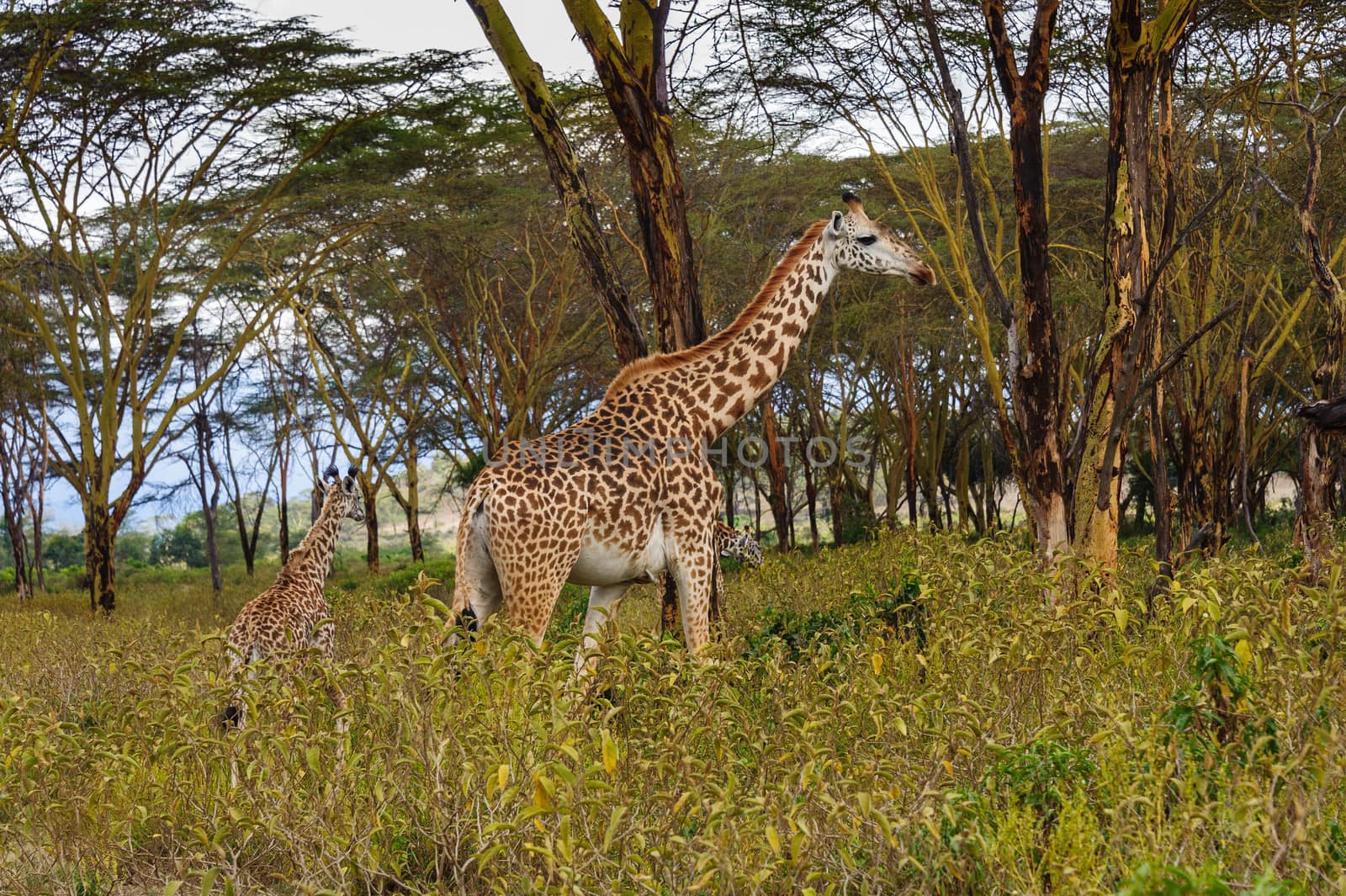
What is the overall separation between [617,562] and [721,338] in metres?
1.28

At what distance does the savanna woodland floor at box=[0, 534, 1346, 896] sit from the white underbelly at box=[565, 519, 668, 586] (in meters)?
0.94

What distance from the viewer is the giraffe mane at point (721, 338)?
5.95 meters

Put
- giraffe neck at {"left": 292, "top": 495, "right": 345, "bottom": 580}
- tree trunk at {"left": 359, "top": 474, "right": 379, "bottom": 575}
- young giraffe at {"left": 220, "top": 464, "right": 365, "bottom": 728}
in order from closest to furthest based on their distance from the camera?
young giraffe at {"left": 220, "top": 464, "right": 365, "bottom": 728} → giraffe neck at {"left": 292, "top": 495, "right": 345, "bottom": 580} → tree trunk at {"left": 359, "top": 474, "right": 379, "bottom": 575}

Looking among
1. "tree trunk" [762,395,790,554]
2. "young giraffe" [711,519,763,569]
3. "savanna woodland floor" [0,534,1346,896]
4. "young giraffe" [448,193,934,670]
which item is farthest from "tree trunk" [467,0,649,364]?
"tree trunk" [762,395,790,554]

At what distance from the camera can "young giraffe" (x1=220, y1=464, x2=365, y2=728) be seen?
6.07 m

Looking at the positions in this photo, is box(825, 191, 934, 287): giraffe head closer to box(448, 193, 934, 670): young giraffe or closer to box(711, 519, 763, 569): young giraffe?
box(448, 193, 934, 670): young giraffe

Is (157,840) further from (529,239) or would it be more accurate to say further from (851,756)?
(529,239)

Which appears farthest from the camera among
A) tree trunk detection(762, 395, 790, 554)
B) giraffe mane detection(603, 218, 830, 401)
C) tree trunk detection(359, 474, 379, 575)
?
tree trunk detection(359, 474, 379, 575)

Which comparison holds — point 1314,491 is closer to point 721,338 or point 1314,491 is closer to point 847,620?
point 847,620

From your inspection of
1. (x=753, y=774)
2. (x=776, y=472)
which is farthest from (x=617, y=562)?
(x=776, y=472)

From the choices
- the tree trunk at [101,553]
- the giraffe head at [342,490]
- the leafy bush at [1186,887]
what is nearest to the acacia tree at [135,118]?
the tree trunk at [101,553]

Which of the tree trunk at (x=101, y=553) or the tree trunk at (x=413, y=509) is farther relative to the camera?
the tree trunk at (x=413, y=509)

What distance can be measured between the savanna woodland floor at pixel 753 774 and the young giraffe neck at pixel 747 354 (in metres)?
1.63

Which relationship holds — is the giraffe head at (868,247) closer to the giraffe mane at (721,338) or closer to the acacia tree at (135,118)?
the giraffe mane at (721,338)
